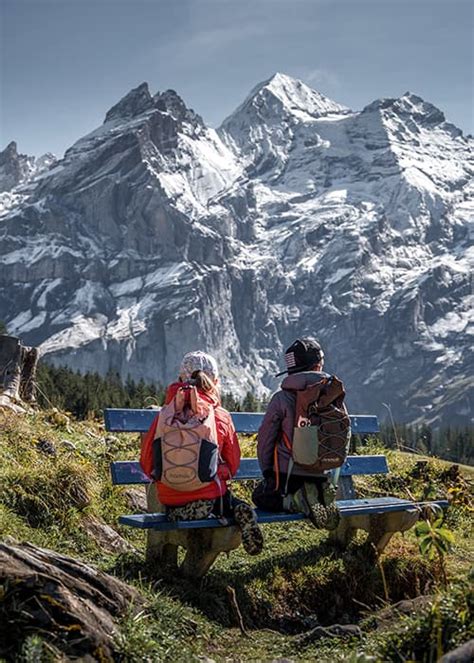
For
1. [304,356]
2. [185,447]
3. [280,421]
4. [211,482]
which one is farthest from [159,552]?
[304,356]

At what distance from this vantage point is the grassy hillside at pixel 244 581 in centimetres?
506

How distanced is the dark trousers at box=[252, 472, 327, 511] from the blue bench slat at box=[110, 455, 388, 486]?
762mm

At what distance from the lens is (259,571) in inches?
306

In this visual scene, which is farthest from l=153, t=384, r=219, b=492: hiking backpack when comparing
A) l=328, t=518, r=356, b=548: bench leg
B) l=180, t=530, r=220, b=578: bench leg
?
l=328, t=518, r=356, b=548: bench leg

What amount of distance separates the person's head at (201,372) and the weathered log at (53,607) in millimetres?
2467

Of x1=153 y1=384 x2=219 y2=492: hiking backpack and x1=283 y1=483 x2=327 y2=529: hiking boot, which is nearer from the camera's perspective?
x1=153 y1=384 x2=219 y2=492: hiking backpack

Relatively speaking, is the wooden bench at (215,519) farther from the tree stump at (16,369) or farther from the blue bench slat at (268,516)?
the tree stump at (16,369)

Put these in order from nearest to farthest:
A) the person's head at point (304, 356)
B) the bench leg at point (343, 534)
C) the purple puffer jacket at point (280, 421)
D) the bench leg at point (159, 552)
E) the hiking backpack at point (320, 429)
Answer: the bench leg at point (159, 552)
the hiking backpack at point (320, 429)
the purple puffer jacket at point (280, 421)
the person's head at point (304, 356)
the bench leg at point (343, 534)

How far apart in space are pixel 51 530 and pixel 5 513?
504 mm

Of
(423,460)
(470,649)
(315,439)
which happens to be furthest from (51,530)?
(423,460)

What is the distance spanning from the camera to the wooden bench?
6.86 m

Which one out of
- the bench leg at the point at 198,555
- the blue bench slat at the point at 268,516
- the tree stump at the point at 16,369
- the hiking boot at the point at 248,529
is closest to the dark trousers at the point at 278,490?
the blue bench slat at the point at 268,516

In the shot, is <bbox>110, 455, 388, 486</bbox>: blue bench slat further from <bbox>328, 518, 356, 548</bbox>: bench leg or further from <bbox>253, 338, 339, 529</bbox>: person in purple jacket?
<bbox>328, 518, 356, 548</bbox>: bench leg

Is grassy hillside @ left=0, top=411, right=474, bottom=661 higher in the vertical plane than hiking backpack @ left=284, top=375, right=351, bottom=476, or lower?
lower
